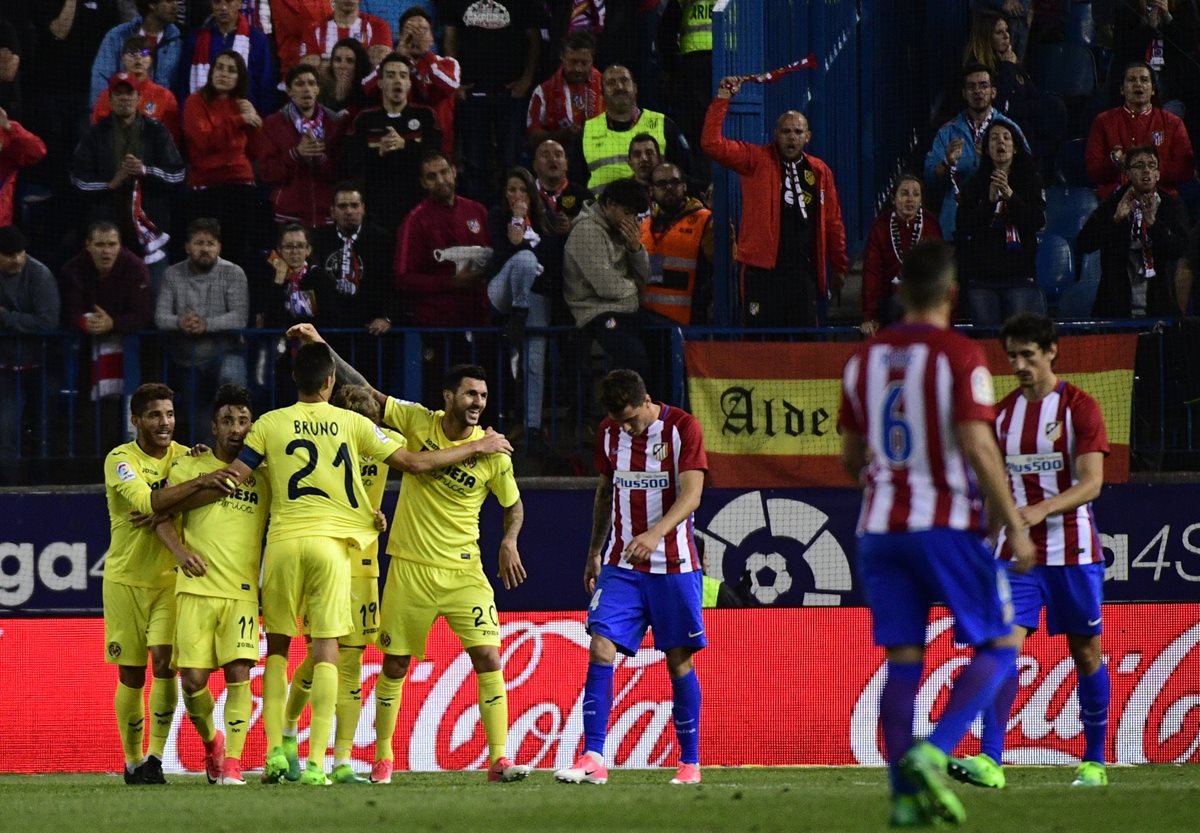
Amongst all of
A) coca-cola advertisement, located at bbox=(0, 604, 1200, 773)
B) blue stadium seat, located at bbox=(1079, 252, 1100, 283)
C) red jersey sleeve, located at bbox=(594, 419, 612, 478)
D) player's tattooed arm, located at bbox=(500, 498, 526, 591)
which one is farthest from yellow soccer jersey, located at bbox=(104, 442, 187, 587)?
blue stadium seat, located at bbox=(1079, 252, 1100, 283)

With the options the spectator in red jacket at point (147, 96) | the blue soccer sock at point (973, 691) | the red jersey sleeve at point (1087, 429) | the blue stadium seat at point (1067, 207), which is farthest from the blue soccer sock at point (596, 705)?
the spectator in red jacket at point (147, 96)

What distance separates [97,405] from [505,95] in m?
4.15

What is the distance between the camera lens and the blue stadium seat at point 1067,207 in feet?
45.4

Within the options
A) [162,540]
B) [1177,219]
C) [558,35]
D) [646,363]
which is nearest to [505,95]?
[558,35]

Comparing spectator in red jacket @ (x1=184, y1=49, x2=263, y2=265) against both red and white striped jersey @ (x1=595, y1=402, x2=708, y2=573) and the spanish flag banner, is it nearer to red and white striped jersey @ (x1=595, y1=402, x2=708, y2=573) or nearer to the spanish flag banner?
the spanish flag banner

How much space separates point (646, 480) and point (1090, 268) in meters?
5.52

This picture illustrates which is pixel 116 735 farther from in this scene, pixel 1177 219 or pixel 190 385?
pixel 1177 219

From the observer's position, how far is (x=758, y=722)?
38.4 ft

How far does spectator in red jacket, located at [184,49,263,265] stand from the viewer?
44.7 ft

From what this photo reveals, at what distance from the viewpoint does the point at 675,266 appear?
13.3 metres

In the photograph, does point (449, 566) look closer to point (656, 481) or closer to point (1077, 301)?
point (656, 481)

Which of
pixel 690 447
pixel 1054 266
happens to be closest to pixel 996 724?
pixel 690 447

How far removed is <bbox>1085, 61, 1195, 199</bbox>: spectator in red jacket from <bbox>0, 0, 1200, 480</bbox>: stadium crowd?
2 centimetres

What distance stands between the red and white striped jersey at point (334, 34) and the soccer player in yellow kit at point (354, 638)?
5257 mm
